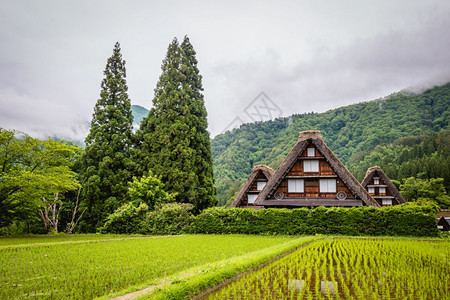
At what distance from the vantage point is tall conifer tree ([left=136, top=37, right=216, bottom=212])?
25875 millimetres

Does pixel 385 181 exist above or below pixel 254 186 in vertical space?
above

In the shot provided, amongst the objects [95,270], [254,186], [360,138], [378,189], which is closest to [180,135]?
[254,186]

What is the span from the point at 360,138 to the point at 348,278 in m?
60.5

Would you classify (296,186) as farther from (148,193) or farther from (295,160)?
(148,193)

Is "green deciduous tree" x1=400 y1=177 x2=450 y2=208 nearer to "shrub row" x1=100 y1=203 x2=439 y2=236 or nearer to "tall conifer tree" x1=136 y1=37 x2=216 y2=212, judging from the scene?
"shrub row" x1=100 y1=203 x2=439 y2=236

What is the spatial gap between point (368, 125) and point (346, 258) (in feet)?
200

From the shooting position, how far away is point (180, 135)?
26875 millimetres

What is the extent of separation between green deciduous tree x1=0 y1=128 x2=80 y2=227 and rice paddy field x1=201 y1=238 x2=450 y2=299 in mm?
14572

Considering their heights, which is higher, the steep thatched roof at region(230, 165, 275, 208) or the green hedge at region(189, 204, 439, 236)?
the steep thatched roof at region(230, 165, 275, 208)

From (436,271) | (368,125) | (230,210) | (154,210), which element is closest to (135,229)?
(154,210)

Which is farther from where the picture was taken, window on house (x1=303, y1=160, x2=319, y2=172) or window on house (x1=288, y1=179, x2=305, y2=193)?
window on house (x1=288, y1=179, x2=305, y2=193)

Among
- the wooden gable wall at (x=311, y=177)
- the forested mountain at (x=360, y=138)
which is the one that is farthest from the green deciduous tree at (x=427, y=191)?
the wooden gable wall at (x=311, y=177)

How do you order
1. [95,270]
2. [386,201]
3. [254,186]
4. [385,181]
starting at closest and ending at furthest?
[95,270] < [254,186] < [385,181] < [386,201]

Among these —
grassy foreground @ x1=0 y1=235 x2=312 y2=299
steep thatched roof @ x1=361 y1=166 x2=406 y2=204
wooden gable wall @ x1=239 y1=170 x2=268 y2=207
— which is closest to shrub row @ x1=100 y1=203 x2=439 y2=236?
grassy foreground @ x1=0 y1=235 x2=312 y2=299
